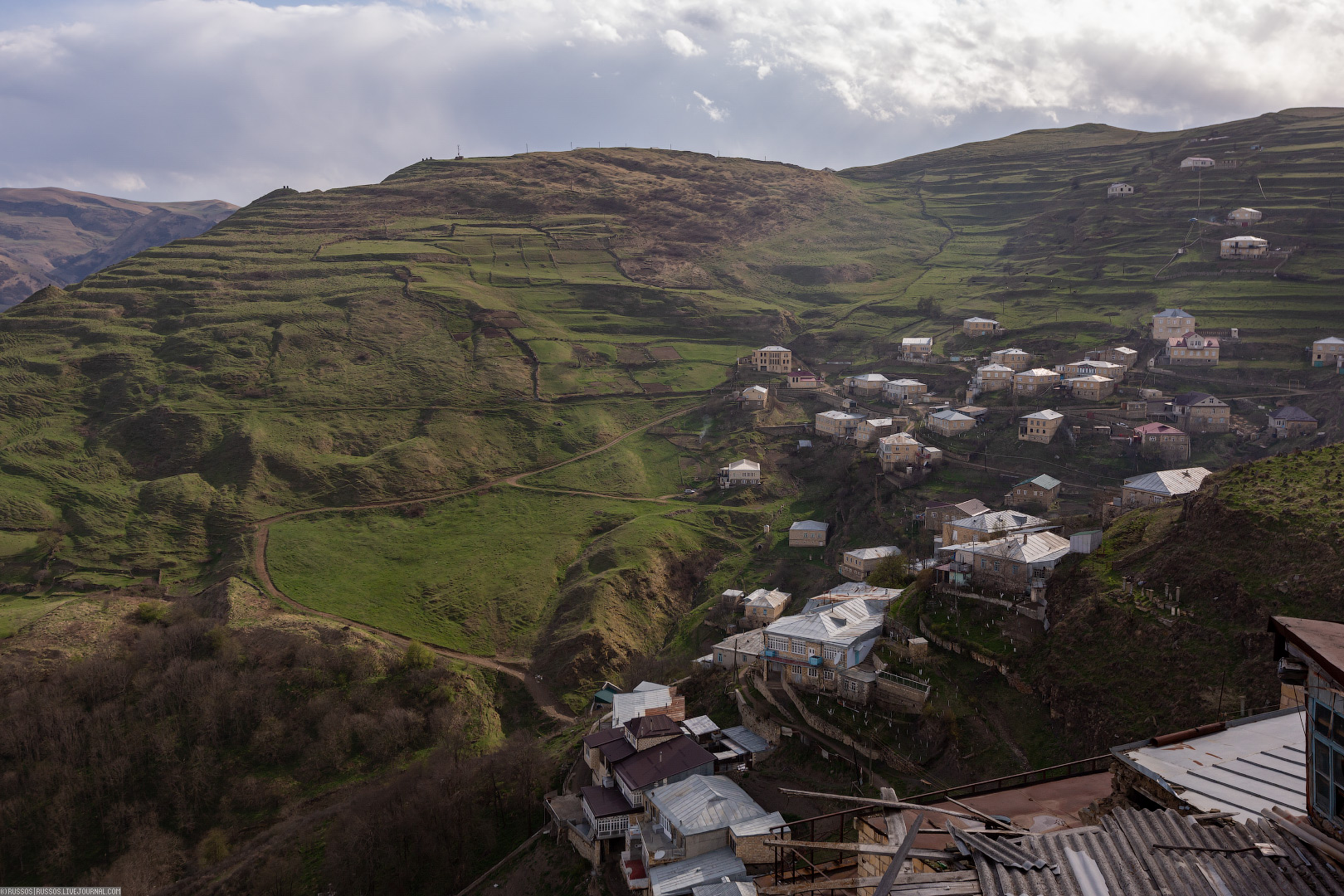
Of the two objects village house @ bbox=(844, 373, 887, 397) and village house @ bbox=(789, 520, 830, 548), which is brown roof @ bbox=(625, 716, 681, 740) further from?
village house @ bbox=(844, 373, 887, 397)

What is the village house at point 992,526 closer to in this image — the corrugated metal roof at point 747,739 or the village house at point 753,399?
the corrugated metal roof at point 747,739

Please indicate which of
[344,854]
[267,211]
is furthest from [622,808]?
[267,211]

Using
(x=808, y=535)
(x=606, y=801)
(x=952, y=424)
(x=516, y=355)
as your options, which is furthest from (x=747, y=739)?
(x=516, y=355)

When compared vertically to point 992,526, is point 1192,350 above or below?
above

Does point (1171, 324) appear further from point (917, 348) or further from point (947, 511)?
point (947, 511)

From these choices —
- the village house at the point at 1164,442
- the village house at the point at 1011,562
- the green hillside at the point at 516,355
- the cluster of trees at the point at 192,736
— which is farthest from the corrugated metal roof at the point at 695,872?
the village house at the point at 1164,442

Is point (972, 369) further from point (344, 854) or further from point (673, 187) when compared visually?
point (673, 187)
